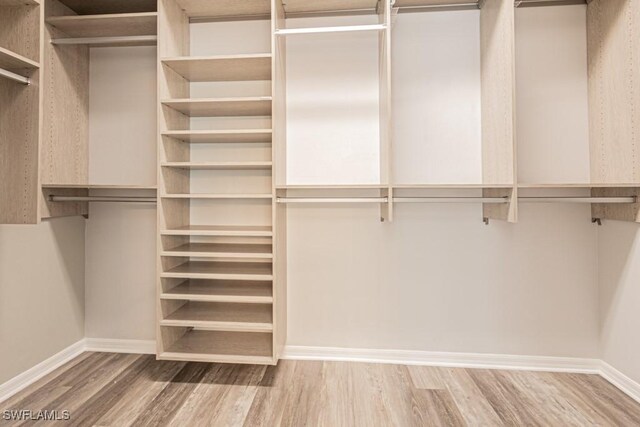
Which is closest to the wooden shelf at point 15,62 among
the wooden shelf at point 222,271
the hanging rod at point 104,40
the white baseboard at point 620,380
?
the hanging rod at point 104,40

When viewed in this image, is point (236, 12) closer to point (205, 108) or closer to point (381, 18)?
point (205, 108)

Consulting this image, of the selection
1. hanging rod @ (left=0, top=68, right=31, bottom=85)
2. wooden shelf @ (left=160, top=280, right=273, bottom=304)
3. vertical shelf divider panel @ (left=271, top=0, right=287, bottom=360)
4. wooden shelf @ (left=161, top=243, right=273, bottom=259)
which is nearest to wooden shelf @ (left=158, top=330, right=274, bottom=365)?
vertical shelf divider panel @ (left=271, top=0, right=287, bottom=360)

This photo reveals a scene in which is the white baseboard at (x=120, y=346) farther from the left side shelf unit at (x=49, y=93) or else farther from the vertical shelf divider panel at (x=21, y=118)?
the vertical shelf divider panel at (x=21, y=118)

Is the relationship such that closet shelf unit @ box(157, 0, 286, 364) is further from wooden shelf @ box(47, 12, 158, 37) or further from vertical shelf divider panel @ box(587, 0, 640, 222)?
vertical shelf divider panel @ box(587, 0, 640, 222)

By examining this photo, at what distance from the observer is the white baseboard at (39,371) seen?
2.02 meters

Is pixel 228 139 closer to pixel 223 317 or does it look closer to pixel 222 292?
pixel 222 292

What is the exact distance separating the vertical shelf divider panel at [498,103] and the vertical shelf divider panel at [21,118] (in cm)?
242

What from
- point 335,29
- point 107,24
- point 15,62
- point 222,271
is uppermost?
point 107,24

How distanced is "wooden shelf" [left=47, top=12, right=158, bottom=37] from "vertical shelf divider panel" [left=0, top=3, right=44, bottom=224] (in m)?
0.36

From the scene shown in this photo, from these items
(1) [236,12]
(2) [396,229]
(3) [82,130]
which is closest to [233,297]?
(2) [396,229]

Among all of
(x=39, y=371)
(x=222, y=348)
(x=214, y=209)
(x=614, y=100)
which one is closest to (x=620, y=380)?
(x=614, y=100)

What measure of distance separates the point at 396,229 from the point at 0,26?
2480 millimetres

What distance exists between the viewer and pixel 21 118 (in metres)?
1.89

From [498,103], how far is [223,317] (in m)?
2.02
